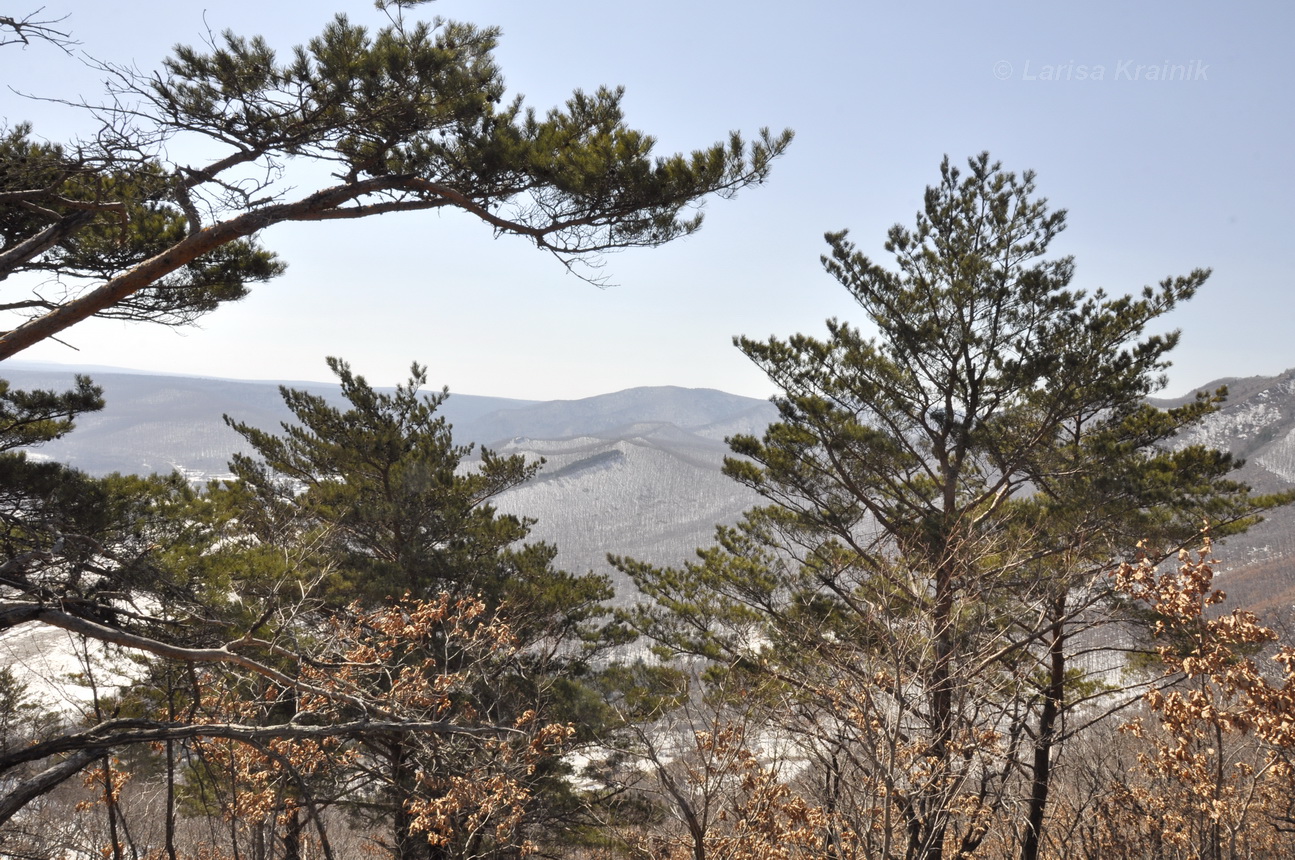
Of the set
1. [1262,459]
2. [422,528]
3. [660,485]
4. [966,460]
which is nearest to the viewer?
[966,460]

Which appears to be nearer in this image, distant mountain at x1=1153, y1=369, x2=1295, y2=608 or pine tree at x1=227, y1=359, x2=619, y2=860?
pine tree at x1=227, y1=359, x2=619, y2=860

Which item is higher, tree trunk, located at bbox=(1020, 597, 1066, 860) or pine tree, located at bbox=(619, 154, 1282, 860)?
pine tree, located at bbox=(619, 154, 1282, 860)

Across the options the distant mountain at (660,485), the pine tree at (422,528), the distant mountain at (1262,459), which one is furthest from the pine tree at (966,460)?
the distant mountain at (1262,459)

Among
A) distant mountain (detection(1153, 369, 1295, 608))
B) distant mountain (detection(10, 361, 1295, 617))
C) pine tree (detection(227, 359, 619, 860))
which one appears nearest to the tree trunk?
pine tree (detection(227, 359, 619, 860))

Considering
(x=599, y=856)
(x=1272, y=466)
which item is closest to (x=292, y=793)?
(x=599, y=856)

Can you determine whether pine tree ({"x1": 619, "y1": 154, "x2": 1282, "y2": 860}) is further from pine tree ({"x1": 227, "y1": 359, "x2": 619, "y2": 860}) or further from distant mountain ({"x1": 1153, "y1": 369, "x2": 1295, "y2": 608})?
distant mountain ({"x1": 1153, "y1": 369, "x2": 1295, "y2": 608})

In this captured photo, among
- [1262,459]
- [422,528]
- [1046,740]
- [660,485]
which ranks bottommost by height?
[660,485]

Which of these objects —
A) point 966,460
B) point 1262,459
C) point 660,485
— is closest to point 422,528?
point 966,460

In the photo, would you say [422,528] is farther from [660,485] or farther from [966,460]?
[660,485]

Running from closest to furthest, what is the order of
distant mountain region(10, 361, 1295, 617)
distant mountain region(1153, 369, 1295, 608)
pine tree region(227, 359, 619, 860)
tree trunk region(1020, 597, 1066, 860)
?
tree trunk region(1020, 597, 1066, 860)
pine tree region(227, 359, 619, 860)
distant mountain region(1153, 369, 1295, 608)
distant mountain region(10, 361, 1295, 617)

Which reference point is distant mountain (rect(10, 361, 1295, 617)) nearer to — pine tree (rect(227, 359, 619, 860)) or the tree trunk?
the tree trunk

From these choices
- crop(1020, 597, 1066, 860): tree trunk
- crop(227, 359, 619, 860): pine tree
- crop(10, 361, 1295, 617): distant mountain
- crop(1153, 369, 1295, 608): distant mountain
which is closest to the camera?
crop(1020, 597, 1066, 860): tree trunk

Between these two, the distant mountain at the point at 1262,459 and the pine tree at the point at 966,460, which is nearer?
the pine tree at the point at 966,460

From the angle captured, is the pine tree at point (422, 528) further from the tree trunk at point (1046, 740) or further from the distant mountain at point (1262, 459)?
the distant mountain at point (1262, 459)
